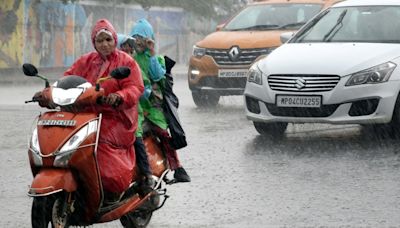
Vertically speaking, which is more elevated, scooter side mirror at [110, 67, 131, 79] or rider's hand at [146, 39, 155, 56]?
scooter side mirror at [110, 67, 131, 79]

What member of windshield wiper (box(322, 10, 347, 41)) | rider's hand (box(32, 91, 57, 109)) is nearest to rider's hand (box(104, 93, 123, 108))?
rider's hand (box(32, 91, 57, 109))

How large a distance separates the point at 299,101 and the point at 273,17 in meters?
6.48

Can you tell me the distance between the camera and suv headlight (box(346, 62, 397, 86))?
1173cm

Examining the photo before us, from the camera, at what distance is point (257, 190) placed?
933 centimetres

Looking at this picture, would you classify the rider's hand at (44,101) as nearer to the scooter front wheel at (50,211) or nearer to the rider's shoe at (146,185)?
the scooter front wheel at (50,211)

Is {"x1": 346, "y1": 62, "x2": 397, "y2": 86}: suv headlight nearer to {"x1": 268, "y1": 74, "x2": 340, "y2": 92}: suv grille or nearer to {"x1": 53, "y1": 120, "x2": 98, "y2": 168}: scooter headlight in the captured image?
{"x1": 268, "y1": 74, "x2": 340, "y2": 92}: suv grille

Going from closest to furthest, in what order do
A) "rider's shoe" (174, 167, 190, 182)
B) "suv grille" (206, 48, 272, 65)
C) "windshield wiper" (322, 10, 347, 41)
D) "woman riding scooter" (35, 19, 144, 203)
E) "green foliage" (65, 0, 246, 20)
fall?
"woman riding scooter" (35, 19, 144, 203)
"rider's shoe" (174, 167, 190, 182)
"windshield wiper" (322, 10, 347, 41)
"suv grille" (206, 48, 272, 65)
"green foliage" (65, 0, 246, 20)

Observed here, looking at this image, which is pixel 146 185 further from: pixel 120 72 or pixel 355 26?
pixel 355 26

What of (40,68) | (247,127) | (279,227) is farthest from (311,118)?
(40,68)

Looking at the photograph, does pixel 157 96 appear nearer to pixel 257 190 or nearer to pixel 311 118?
pixel 257 190

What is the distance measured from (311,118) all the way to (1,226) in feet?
16.2

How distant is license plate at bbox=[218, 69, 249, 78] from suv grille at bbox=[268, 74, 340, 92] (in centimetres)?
502

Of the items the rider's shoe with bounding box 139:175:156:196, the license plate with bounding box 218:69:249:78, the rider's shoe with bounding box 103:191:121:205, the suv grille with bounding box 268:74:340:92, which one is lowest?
the license plate with bounding box 218:69:249:78

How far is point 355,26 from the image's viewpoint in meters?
13.4
